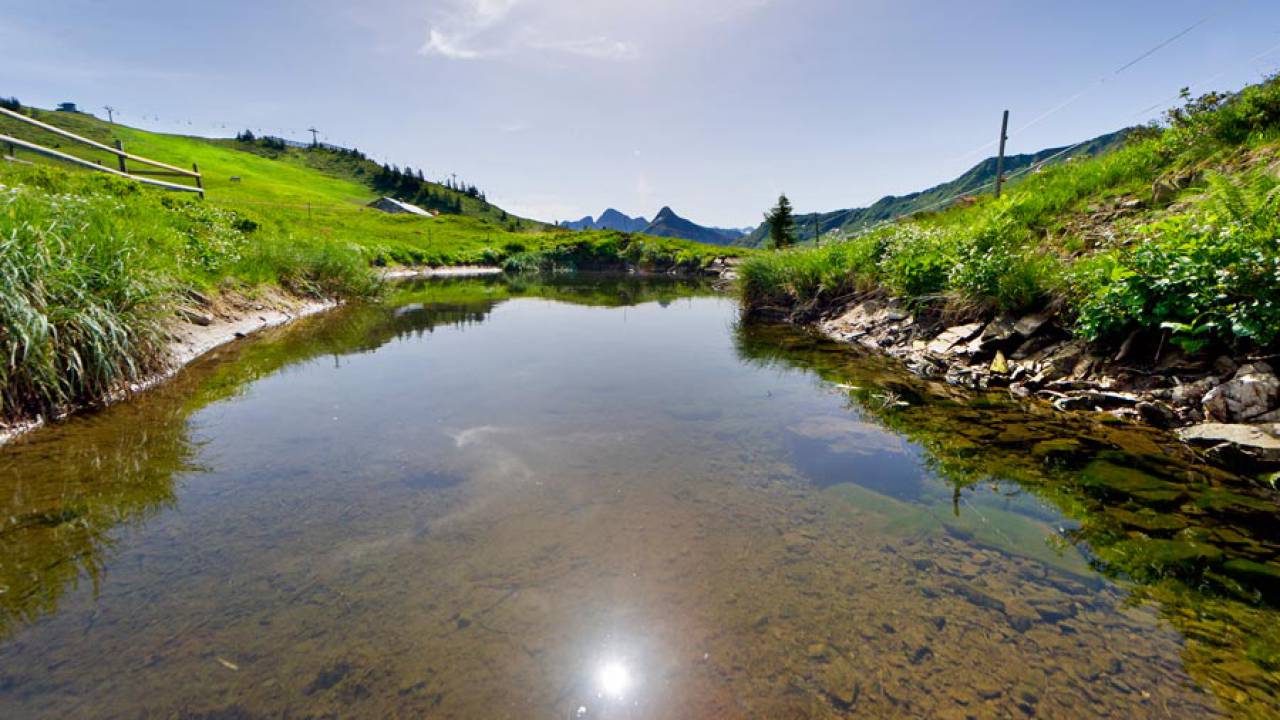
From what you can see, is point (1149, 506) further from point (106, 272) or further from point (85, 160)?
point (85, 160)

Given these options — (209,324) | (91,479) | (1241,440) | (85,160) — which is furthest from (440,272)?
(1241,440)

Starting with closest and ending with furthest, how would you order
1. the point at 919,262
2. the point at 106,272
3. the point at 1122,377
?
the point at 1122,377 < the point at 106,272 < the point at 919,262

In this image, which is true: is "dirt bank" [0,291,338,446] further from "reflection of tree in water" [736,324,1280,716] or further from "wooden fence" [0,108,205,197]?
"reflection of tree in water" [736,324,1280,716]

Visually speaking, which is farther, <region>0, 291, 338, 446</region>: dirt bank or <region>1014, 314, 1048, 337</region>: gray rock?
<region>1014, 314, 1048, 337</region>: gray rock

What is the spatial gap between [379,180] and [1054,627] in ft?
519

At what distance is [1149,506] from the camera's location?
4.83 m

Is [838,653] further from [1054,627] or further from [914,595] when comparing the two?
[1054,627]

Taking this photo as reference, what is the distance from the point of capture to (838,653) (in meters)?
3.17

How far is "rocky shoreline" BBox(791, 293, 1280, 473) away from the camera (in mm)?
5805

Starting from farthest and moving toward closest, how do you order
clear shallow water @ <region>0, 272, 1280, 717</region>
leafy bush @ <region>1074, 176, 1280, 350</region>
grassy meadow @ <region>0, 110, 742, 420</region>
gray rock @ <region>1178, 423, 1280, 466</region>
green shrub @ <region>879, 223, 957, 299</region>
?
green shrub @ <region>879, 223, 957, 299</region>
grassy meadow @ <region>0, 110, 742, 420</region>
leafy bush @ <region>1074, 176, 1280, 350</region>
gray rock @ <region>1178, 423, 1280, 466</region>
clear shallow water @ <region>0, 272, 1280, 717</region>

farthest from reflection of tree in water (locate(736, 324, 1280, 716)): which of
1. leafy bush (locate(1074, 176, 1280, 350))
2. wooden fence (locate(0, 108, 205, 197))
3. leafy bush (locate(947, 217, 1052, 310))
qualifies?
wooden fence (locate(0, 108, 205, 197))

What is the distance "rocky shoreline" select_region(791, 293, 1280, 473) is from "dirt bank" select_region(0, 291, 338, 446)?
1367 centimetres

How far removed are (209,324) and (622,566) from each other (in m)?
12.9

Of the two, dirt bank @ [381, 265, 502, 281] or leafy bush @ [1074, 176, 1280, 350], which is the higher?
dirt bank @ [381, 265, 502, 281]
